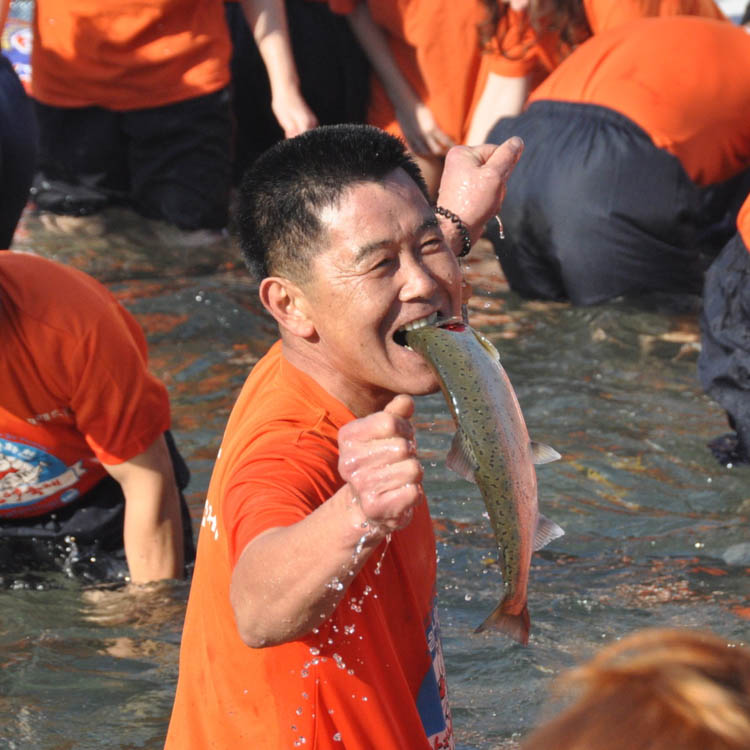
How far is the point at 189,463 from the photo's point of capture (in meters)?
5.39

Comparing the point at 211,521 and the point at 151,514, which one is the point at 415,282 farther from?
the point at 151,514

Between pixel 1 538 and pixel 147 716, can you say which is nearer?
pixel 147 716

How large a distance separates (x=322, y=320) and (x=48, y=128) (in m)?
5.37

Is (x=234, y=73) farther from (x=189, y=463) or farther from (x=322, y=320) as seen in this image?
(x=322, y=320)

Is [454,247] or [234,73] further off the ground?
[454,247]

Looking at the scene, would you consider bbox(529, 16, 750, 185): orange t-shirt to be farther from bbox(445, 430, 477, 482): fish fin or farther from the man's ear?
bbox(445, 430, 477, 482): fish fin

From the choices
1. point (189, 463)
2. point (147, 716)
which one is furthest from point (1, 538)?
point (189, 463)

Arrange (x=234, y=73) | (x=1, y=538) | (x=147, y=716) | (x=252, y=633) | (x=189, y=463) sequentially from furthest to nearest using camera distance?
(x=234, y=73) → (x=189, y=463) → (x=1, y=538) → (x=147, y=716) → (x=252, y=633)

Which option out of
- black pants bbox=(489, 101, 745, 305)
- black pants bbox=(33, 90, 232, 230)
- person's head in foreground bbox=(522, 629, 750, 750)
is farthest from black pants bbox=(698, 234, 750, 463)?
person's head in foreground bbox=(522, 629, 750, 750)

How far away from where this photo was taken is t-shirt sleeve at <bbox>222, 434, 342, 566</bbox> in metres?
2.12

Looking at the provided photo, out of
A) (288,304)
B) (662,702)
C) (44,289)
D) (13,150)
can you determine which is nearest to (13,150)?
(13,150)

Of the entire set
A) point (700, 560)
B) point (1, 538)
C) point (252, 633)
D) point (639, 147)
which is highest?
point (252, 633)

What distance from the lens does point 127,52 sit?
286 inches

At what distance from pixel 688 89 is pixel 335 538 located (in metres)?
4.79
